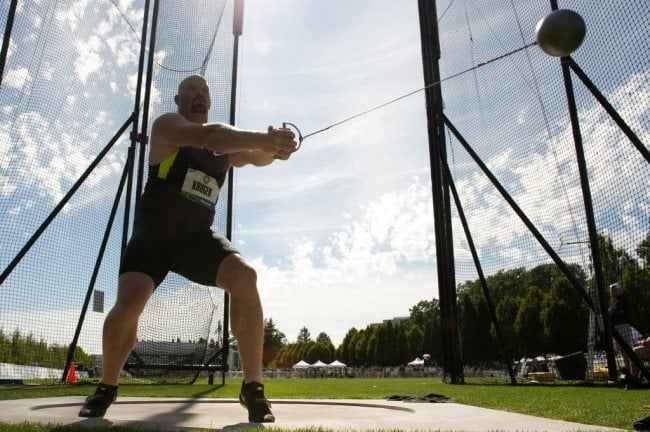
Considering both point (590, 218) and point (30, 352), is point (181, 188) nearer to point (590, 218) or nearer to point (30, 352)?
point (590, 218)

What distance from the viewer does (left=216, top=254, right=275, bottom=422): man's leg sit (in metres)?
2.75

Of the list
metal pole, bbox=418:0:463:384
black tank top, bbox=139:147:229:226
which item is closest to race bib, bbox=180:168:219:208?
black tank top, bbox=139:147:229:226

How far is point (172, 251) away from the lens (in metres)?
2.95

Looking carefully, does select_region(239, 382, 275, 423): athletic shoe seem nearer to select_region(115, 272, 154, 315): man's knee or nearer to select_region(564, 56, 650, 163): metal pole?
select_region(115, 272, 154, 315): man's knee

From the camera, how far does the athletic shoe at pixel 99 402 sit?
273cm

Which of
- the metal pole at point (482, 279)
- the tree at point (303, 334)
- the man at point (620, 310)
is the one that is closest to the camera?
the man at point (620, 310)

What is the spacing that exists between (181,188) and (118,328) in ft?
2.78

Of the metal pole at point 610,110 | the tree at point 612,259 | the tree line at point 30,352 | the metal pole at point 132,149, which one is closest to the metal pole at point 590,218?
the metal pole at point 610,110

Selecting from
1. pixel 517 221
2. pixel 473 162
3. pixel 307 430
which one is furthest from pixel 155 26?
pixel 307 430

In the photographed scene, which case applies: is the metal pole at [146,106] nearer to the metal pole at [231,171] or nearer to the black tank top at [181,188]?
the metal pole at [231,171]

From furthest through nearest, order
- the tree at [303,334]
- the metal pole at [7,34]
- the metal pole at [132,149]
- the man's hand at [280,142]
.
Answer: the tree at [303,334]
the metal pole at [132,149]
the metal pole at [7,34]
the man's hand at [280,142]

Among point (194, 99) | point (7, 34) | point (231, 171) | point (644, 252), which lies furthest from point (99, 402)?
point (644, 252)

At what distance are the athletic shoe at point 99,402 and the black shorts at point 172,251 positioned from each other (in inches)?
25.2

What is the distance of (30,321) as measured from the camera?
23.7ft
